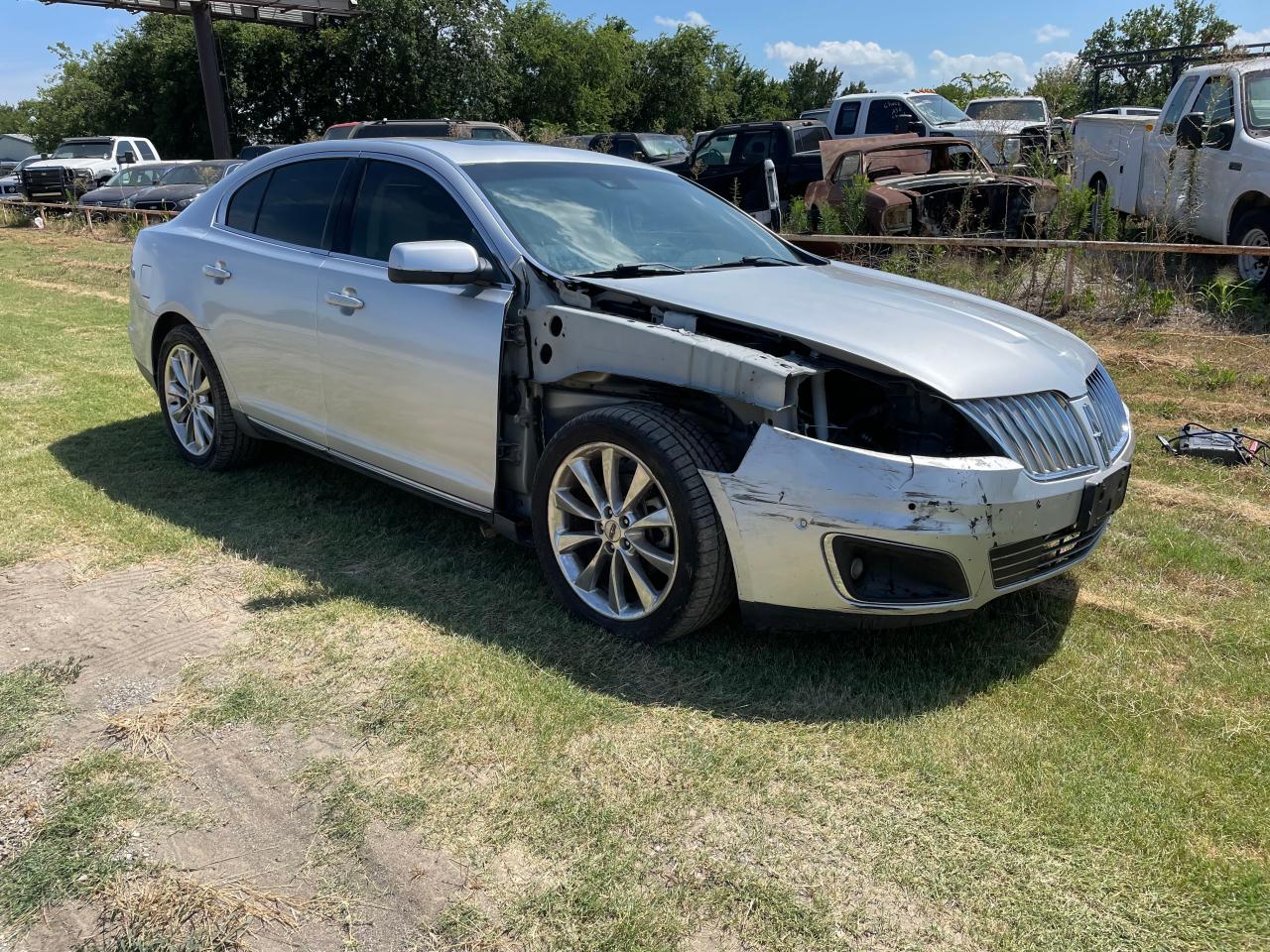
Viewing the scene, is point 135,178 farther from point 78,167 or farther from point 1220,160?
point 1220,160

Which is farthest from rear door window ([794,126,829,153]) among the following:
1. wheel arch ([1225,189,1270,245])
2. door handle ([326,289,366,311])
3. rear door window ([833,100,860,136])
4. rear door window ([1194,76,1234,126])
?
door handle ([326,289,366,311])

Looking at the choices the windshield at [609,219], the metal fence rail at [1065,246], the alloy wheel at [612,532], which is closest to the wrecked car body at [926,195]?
the metal fence rail at [1065,246]

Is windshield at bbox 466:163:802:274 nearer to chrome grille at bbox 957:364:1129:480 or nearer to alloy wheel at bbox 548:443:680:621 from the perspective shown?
alloy wheel at bbox 548:443:680:621

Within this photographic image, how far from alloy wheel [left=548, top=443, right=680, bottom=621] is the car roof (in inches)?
58.0

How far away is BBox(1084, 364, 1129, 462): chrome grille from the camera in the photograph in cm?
357

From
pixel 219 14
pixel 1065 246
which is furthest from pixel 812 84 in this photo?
pixel 1065 246

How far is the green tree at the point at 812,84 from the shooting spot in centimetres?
6831

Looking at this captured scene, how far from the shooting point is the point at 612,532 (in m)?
3.57

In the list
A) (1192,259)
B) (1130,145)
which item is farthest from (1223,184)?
(1130,145)

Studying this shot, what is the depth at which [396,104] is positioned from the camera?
41094 millimetres

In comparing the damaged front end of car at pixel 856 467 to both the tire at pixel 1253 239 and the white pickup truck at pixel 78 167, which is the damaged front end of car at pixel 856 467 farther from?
the white pickup truck at pixel 78 167

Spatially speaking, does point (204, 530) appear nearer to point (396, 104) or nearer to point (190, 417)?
point (190, 417)

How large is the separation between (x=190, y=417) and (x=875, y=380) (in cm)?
380

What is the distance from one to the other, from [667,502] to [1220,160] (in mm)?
8274
